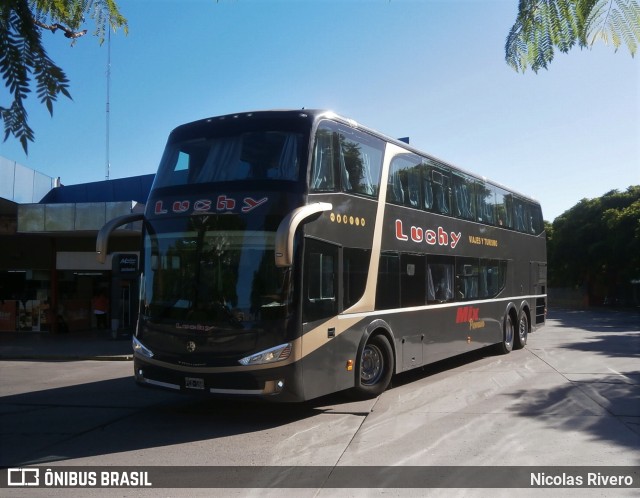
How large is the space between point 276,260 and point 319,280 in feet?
5.43

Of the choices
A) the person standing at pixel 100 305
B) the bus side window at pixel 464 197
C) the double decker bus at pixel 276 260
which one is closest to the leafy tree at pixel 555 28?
the double decker bus at pixel 276 260

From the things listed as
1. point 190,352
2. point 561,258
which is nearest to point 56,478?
point 190,352

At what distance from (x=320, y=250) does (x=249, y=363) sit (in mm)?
1879

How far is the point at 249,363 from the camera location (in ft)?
25.5

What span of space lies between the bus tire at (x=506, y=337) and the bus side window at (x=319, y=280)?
8.59m

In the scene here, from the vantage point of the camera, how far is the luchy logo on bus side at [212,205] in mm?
8180

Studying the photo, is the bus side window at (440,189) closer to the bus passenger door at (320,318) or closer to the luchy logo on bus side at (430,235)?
the luchy logo on bus side at (430,235)

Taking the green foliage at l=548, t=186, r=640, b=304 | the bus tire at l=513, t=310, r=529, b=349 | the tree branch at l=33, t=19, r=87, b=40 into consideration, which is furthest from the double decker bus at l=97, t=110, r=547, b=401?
the green foliage at l=548, t=186, r=640, b=304

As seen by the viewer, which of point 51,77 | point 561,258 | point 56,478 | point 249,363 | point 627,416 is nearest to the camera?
point 51,77

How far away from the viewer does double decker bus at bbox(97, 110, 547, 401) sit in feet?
25.9

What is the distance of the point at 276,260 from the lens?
696 centimetres

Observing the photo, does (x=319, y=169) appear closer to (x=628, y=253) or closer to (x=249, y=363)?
(x=249, y=363)

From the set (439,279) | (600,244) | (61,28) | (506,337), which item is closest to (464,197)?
(439,279)

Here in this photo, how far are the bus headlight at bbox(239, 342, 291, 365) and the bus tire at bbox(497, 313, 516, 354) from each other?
31.6 feet
